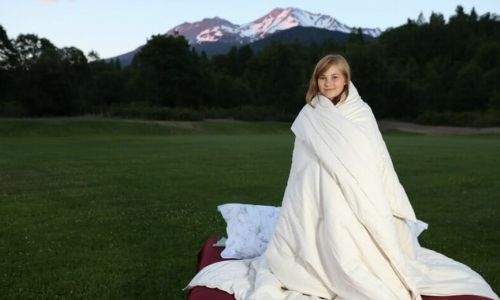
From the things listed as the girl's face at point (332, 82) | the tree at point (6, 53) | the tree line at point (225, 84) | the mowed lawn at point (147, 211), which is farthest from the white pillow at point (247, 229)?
the tree at point (6, 53)

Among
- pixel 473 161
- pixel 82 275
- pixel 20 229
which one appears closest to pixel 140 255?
pixel 82 275

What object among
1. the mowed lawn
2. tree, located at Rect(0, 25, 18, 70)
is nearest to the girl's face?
the mowed lawn

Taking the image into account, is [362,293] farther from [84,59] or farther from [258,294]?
[84,59]

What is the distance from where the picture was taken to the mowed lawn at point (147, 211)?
24.6 ft

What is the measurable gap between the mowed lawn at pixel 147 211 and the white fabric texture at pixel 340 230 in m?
2.63

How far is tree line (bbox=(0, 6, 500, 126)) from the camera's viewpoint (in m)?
68.1

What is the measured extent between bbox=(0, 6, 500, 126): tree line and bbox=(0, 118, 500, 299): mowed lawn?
4046 centimetres

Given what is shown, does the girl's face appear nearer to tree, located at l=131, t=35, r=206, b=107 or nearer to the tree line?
the tree line

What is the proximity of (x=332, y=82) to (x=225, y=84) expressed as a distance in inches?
3572

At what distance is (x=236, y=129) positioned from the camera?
57.6 metres

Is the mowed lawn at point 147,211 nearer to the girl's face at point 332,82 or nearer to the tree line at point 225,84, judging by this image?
the girl's face at point 332,82

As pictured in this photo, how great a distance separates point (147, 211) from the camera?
1230 centimetres

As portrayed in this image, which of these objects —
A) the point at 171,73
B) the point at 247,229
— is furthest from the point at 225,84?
the point at 247,229

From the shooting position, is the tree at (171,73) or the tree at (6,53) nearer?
the tree at (6,53)
